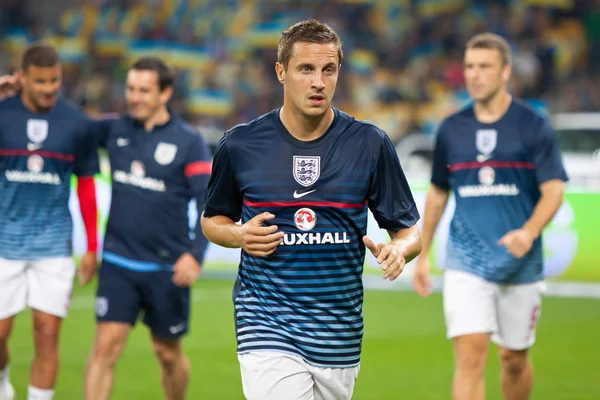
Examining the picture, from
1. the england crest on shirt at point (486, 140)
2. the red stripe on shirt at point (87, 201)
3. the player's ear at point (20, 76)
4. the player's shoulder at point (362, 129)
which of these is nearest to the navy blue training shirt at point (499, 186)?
the england crest on shirt at point (486, 140)

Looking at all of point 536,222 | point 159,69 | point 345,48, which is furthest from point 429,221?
point 345,48

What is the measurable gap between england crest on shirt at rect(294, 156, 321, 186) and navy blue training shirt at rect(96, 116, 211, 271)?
2.55m

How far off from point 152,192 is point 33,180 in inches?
31.8

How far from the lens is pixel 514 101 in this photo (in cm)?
718

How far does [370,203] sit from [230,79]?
64.8 ft

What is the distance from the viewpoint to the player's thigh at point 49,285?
→ 7.06 meters

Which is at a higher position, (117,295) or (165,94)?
(165,94)

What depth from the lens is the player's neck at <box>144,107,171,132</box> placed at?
289 inches

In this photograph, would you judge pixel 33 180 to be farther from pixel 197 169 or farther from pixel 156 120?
pixel 197 169

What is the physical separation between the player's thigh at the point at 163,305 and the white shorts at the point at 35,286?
1.82 ft

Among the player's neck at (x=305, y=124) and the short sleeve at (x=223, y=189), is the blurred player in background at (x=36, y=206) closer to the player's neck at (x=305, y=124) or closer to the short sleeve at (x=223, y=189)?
the short sleeve at (x=223, y=189)

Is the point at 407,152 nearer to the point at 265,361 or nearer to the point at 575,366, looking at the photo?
the point at 575,366

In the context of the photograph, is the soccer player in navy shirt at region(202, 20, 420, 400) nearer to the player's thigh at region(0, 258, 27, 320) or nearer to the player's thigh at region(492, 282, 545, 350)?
the player's thigh at region(492, 282, 545, 350)

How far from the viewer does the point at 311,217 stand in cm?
464
